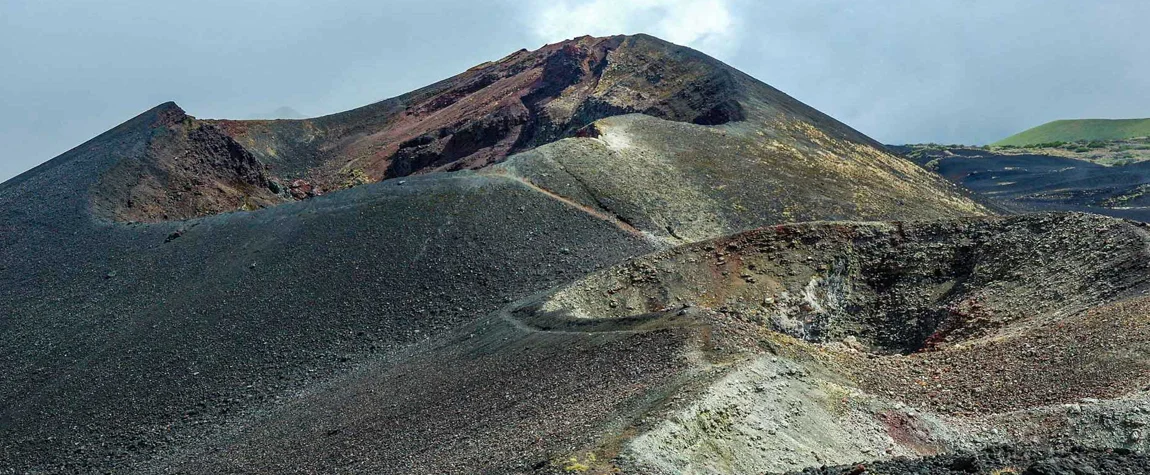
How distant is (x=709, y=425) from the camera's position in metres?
15.4

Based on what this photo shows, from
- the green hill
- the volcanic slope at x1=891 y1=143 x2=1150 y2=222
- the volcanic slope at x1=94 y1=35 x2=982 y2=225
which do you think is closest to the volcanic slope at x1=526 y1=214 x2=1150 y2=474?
the volcanic slope at x1=94 y1=35 x2=982 y2=225

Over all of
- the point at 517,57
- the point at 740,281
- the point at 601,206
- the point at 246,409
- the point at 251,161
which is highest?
the point at 517,57

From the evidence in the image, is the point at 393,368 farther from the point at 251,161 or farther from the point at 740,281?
the point at 251,161

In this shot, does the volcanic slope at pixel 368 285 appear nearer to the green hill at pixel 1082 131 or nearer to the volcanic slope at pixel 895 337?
the volcanic slope at pixel 895 337

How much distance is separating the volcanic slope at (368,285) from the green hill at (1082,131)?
95935 millimetres

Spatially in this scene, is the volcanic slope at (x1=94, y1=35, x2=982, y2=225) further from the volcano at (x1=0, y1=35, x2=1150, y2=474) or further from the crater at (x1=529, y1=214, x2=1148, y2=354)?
the crater at (x1=529, y1=214, x2=1148, y2=354)

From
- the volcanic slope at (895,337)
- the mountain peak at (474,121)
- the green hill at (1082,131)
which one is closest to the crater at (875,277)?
the volcanic slope at (895,337)

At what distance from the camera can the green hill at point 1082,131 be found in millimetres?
132375

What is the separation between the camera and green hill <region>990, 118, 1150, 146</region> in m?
132

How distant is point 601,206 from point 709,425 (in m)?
22.4

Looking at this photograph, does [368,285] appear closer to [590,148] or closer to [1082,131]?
[590,148]

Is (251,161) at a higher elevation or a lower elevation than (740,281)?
higher

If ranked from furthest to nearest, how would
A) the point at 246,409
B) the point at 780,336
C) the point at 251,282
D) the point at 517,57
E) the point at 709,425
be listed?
the point at 517,57
the point at 251,282
the point at 246,409
the point at 780,336
the point at 709,425

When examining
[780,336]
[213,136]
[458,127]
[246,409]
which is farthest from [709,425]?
[458,127]
